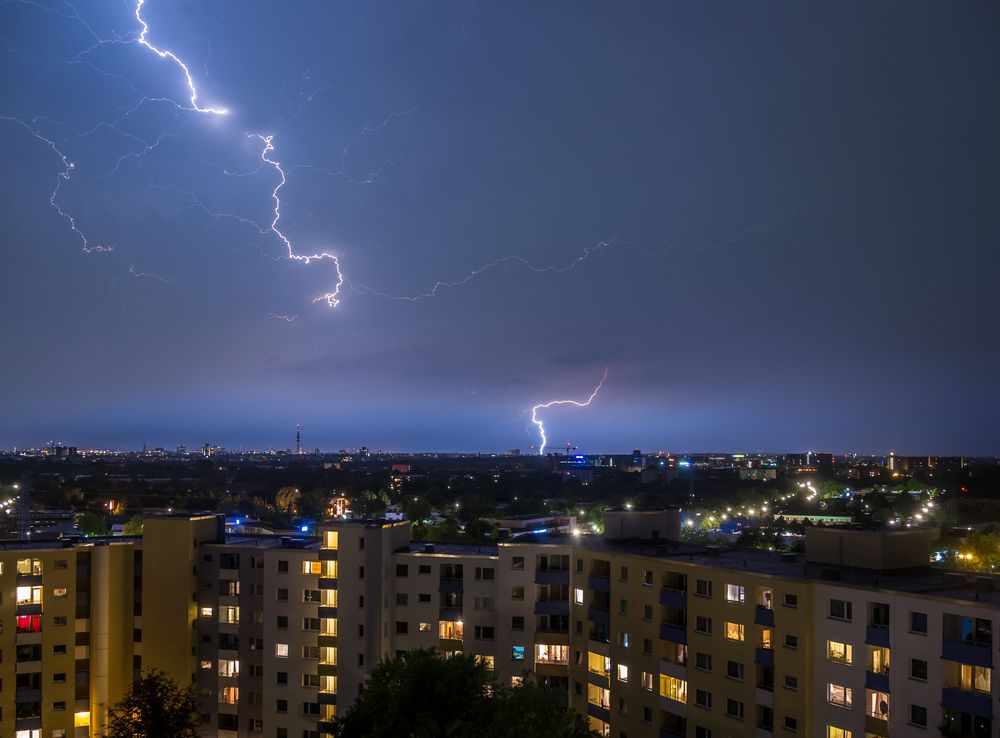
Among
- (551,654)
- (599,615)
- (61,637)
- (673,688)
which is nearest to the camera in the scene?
(673,688)

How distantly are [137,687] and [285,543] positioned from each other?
7.57 m

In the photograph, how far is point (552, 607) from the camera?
92.5 feet

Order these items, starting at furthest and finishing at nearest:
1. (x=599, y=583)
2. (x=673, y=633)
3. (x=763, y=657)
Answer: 1. (x=599, y=583)
2. (x=673, y=633)
3. (x=763, y=657)

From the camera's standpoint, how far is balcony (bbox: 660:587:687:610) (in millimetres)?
A: 23422

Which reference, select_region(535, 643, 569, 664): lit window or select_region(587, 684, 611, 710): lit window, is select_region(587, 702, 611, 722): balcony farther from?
select_region(535, 643, 569, 664): lit window

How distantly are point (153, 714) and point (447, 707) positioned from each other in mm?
14496

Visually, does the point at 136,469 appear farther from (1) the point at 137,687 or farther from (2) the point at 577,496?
→ (1) the point at 137,687

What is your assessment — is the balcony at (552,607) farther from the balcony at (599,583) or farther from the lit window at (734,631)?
the lit window at (734,631)

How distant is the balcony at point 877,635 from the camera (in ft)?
60.9

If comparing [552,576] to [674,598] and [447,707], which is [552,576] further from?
[447,707]

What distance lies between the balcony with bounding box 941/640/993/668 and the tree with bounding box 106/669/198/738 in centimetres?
2460

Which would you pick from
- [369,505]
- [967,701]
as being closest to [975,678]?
[967,701]

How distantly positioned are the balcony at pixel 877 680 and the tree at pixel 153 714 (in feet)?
74.5

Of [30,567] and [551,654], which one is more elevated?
[30,567]
